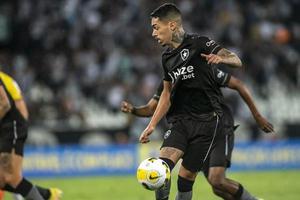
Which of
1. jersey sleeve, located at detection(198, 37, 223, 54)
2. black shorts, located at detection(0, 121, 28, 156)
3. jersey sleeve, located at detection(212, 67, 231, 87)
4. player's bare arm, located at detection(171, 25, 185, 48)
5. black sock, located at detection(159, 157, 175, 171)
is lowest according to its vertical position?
black shorts, located at detection(0, 121, 28, 156)

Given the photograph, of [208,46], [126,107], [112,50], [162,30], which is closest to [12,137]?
[126,107]

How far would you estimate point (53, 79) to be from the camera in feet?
74.7

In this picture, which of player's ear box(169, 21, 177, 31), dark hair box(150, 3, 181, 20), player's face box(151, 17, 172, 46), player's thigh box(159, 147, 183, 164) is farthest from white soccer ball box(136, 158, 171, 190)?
dark hair box(150, 3, 181, 20)

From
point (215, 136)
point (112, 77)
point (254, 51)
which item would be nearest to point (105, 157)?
point (112, 77)

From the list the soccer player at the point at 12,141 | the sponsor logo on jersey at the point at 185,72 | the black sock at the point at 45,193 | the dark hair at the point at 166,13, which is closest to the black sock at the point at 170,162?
the sponsor logo on jersey at the point at 185,72

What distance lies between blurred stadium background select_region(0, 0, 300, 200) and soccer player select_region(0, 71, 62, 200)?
26.6ft

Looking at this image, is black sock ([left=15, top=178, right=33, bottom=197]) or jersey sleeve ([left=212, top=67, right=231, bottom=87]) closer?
jersey sleeve ([left=212, top=67, right=231, bottom=87])

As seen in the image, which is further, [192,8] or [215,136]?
[192,8]

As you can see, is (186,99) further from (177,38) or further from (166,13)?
(166,13)

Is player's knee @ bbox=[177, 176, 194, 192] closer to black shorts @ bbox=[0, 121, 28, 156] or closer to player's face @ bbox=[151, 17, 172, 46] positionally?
player's face @ bbox=[151, 17, 172, 46]

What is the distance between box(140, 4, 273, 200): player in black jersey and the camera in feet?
→ 29.5

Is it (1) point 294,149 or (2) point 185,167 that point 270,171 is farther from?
(2) point 185,167

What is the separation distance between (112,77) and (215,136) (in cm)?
1341

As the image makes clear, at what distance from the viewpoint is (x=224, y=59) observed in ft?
27.8
